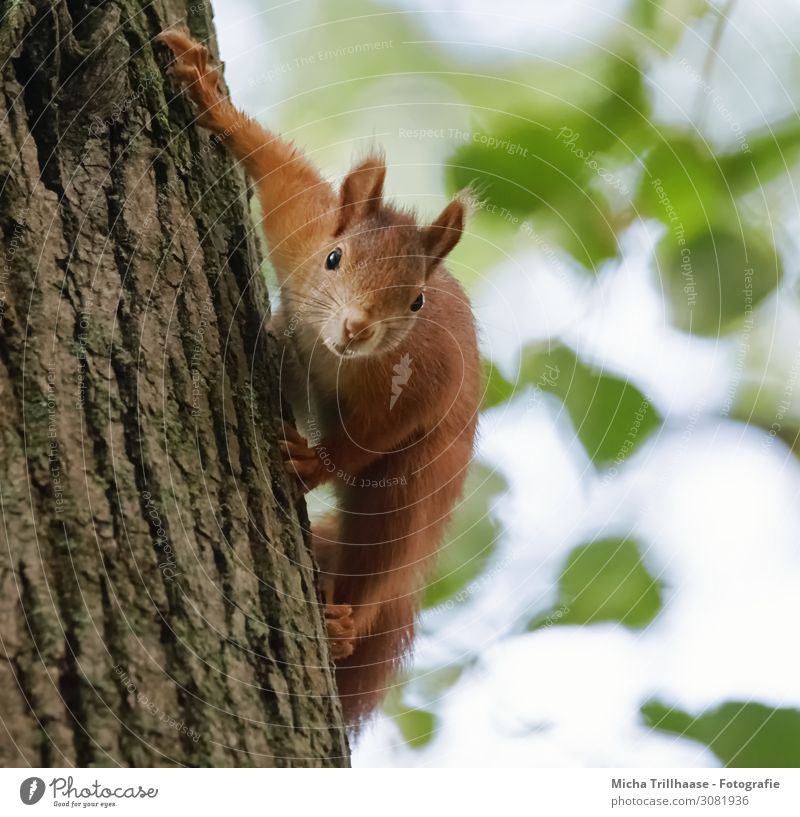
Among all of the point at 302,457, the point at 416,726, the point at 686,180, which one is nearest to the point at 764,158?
the point at 686,180

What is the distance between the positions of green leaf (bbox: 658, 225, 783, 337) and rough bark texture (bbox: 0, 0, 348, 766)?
2.90 ft

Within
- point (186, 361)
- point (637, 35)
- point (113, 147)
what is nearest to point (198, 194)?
point (113, 147)

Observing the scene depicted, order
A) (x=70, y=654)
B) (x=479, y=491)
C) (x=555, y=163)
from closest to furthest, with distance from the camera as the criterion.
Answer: (x=70, y=654), (x=555, y=163), (x=479, y=491)

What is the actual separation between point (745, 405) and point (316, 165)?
1139 mm

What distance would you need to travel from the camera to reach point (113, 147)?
1578 millimetres

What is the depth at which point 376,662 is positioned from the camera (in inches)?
92.0

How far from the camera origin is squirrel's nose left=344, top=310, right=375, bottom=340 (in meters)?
1.83

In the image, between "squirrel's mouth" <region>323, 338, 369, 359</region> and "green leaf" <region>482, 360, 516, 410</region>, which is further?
"green leaf" <region>482, 360, 516, 410</region>

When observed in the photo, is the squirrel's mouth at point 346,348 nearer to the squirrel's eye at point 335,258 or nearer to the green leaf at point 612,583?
the squirrel's eye at point 335,258

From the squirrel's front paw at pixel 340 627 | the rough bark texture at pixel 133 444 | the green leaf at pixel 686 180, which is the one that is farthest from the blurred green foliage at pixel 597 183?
the rough bark texture at pixel 133 444

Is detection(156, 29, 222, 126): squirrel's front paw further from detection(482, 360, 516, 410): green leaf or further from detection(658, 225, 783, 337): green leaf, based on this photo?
detection(658, 225, 783, 337): green leaf

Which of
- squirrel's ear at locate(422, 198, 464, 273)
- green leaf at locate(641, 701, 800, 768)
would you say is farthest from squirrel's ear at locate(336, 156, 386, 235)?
green leaf at locate(641, 701, 800, 768)

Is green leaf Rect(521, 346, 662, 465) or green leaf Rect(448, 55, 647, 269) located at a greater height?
green leaf Rect(448, 55, 647, 269)

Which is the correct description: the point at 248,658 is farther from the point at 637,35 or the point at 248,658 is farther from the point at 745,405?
the point at 637,35
